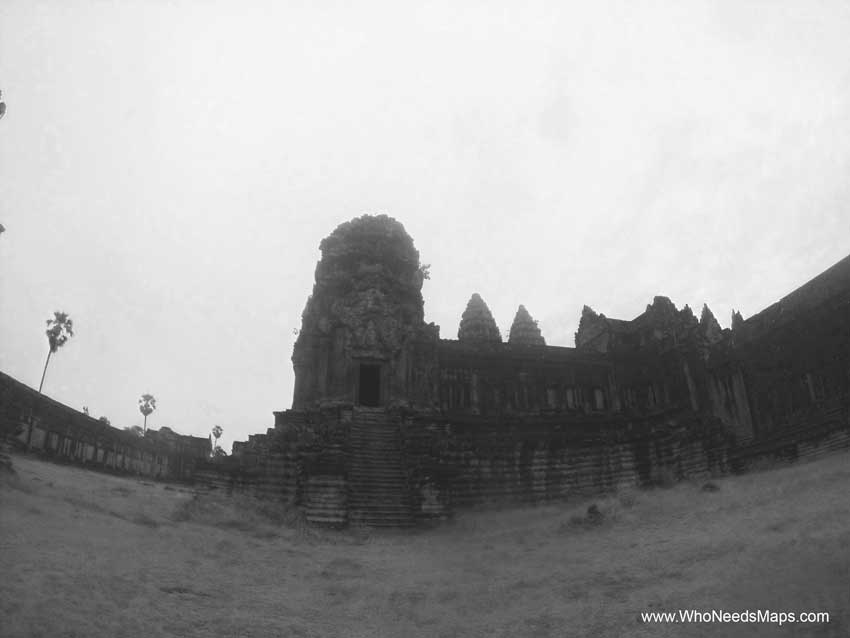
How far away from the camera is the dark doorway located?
3081cm

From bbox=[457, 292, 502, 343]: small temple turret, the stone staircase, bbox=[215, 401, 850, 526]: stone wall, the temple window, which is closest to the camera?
the stone staircase

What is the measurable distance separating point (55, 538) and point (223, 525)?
6.85 meters

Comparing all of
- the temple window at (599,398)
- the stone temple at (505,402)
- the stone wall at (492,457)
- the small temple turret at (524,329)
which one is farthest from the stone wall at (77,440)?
the small temple turret at (524,329)

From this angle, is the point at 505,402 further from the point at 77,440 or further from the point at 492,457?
the point at 77,440

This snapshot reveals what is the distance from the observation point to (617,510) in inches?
714

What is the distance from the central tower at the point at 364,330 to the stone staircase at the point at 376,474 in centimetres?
191

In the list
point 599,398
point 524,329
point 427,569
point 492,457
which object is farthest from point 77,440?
point 524,329

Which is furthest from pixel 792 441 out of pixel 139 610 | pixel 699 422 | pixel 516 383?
pixel 139 610

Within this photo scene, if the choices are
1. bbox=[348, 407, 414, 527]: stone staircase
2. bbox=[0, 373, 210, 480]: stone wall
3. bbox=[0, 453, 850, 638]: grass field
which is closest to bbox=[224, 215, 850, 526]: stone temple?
bbox=[348, 407, 414, 527]: stone staircase

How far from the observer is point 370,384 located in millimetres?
31203

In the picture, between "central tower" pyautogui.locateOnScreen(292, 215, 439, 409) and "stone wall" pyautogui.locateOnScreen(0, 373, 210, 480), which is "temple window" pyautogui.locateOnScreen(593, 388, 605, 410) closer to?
"central tower" pyautogui.locateOnScreen(292, 215, 439, 409)

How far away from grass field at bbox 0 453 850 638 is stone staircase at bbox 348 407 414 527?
339cm

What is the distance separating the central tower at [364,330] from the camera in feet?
97.9

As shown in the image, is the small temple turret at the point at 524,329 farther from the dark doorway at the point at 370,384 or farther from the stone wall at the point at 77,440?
the stone wall at the point at 77,440
